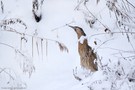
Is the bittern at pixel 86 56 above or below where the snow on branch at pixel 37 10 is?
below

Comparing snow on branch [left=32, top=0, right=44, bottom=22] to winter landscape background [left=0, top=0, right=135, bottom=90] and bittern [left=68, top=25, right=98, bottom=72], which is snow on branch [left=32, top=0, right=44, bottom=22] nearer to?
winter landscape background [left=0, top=0, right=135, bottom=90]

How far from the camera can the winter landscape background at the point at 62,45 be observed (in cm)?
302

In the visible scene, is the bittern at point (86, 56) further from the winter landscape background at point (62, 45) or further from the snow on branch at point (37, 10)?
the snow on branch at point (37, 10)

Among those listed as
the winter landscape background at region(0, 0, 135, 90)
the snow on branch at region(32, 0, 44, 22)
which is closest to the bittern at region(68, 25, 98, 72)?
the winter landscape background at region(0, 0, 135, 90)

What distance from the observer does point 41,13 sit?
4207 mm

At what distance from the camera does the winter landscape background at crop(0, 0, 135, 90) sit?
302 cm

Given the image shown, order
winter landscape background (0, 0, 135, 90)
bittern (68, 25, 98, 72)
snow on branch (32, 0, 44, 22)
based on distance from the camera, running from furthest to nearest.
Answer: snow on branch (32, 0, 44, 22) < bittern (68, 25, 98, 72) < winter landscape background (0, 0, 135, 90)

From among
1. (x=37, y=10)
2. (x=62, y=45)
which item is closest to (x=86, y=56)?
(x=62, y=45)

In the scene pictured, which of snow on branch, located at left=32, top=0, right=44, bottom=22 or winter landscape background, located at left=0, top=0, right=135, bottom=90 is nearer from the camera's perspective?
winter landscape background, located at left=0, top=0, right=135, bottom=90

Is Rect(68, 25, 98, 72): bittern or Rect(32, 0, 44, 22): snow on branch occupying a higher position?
Rect(32, 0, 44, 22): snow on branch

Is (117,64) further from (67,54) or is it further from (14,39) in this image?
(14,39)

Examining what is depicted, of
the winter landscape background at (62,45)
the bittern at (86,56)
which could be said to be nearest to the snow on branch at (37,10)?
the winter landscape background at (62,45)

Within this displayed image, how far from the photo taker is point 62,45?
10.6 ft

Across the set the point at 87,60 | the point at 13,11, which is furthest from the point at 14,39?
the point at 87,60
